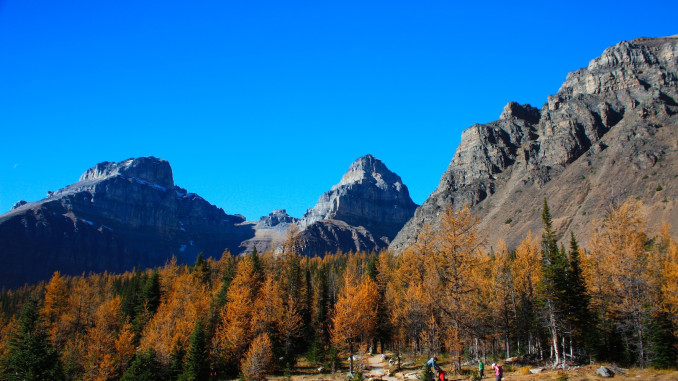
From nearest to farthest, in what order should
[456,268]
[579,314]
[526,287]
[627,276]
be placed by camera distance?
1. [456,268]
2. [627,276]
3. [579,314]
4. [526,287]

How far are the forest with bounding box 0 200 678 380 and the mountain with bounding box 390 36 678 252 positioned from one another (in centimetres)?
7230

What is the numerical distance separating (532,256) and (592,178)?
11018 cm

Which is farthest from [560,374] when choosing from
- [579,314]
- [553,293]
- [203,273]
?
[203,273]

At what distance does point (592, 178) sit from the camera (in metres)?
140

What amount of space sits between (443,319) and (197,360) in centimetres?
2408

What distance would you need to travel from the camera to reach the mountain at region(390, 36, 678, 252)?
12145 cm

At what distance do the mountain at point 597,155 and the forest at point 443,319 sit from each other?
72297 mm

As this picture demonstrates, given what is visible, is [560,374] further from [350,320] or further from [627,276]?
[350,320]

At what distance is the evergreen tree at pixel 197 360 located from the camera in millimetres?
40500

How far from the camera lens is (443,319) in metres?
31.5

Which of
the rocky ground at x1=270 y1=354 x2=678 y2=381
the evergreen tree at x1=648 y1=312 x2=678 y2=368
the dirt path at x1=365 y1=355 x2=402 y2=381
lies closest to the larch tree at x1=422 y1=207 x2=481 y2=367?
the rocky ground at x1=270 y1=354 x2=678 y2=381

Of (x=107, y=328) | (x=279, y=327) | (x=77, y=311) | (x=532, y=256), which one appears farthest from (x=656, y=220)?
(x=77, y=311)

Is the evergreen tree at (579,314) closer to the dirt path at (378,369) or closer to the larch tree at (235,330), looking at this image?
the dirt path at (378,369)

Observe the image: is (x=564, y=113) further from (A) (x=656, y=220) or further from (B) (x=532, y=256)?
(B) (x=532, y=256)
